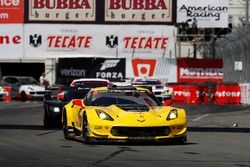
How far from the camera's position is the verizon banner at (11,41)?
50.8 m

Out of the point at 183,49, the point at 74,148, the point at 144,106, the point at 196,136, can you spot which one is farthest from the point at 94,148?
the point at 183,49

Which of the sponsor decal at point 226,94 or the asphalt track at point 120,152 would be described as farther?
the sponsor decal at point 226,94

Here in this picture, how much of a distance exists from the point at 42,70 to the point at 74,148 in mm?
46505

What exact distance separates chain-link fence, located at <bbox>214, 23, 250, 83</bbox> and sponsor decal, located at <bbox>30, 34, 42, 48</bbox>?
12433mm

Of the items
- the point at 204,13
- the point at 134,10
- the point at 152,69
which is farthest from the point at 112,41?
the point at 204,13

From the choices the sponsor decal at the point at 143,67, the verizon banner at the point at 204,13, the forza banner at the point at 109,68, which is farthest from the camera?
the verizon banner at the point at 204,13

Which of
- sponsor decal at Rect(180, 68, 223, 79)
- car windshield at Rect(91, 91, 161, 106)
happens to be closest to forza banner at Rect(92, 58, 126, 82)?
sponsor decal at Rect(180, 68, 223, 79)

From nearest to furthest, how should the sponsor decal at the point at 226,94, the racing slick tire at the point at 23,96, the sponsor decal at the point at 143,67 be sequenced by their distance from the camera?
1. the sponsor decal at the point at 226,94
2. the racing slick tire at the point at 23,96
3. the sponsor decal at the point at 143,67

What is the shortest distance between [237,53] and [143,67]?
8863mm

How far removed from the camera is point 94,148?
12.6m

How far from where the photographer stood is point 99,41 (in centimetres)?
5094

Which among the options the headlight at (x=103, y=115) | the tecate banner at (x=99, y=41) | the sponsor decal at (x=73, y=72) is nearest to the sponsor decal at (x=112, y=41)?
the tecate banner at (x=99, y=41)

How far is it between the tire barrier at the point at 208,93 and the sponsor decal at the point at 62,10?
44.2ft

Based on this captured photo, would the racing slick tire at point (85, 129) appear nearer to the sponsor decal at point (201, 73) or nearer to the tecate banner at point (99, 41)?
the sponsor decal at point (201, 73)
